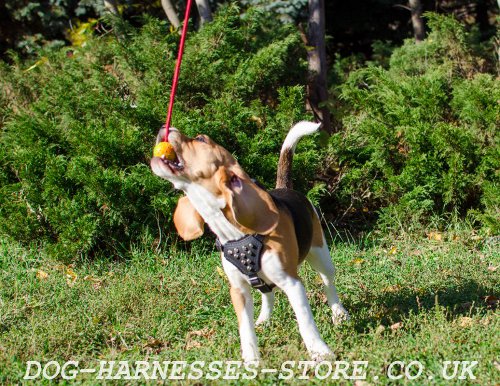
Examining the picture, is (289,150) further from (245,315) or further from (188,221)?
(245,315)

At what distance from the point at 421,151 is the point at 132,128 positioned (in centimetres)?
313

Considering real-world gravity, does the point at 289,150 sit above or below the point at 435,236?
above

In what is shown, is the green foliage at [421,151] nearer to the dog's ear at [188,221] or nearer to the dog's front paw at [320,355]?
the dog's front paw at [320,355]

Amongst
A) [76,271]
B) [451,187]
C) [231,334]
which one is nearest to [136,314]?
[231,334]

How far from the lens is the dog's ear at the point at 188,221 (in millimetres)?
4180

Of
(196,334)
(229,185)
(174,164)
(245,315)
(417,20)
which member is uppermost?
(174,164)

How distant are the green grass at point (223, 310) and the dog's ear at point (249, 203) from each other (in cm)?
98

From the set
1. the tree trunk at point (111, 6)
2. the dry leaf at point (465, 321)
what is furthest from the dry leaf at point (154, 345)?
the tree trunk at point (111, 6)

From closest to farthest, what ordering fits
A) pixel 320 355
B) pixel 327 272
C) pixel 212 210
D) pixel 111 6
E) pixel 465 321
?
pixel 212 210, pixel 320 355, pixel 465 321, pixel 327 272, pixel 111 6

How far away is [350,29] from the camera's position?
43.5 feet

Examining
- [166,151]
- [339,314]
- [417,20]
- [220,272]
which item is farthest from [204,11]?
[166,151]

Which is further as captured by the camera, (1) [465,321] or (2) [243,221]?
(1) [465,321]

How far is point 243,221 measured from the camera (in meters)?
3.85

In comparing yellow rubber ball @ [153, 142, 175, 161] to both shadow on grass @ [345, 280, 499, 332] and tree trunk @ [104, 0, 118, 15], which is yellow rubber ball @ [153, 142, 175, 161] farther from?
tree trunk @ [104, 0, 118, 15]
